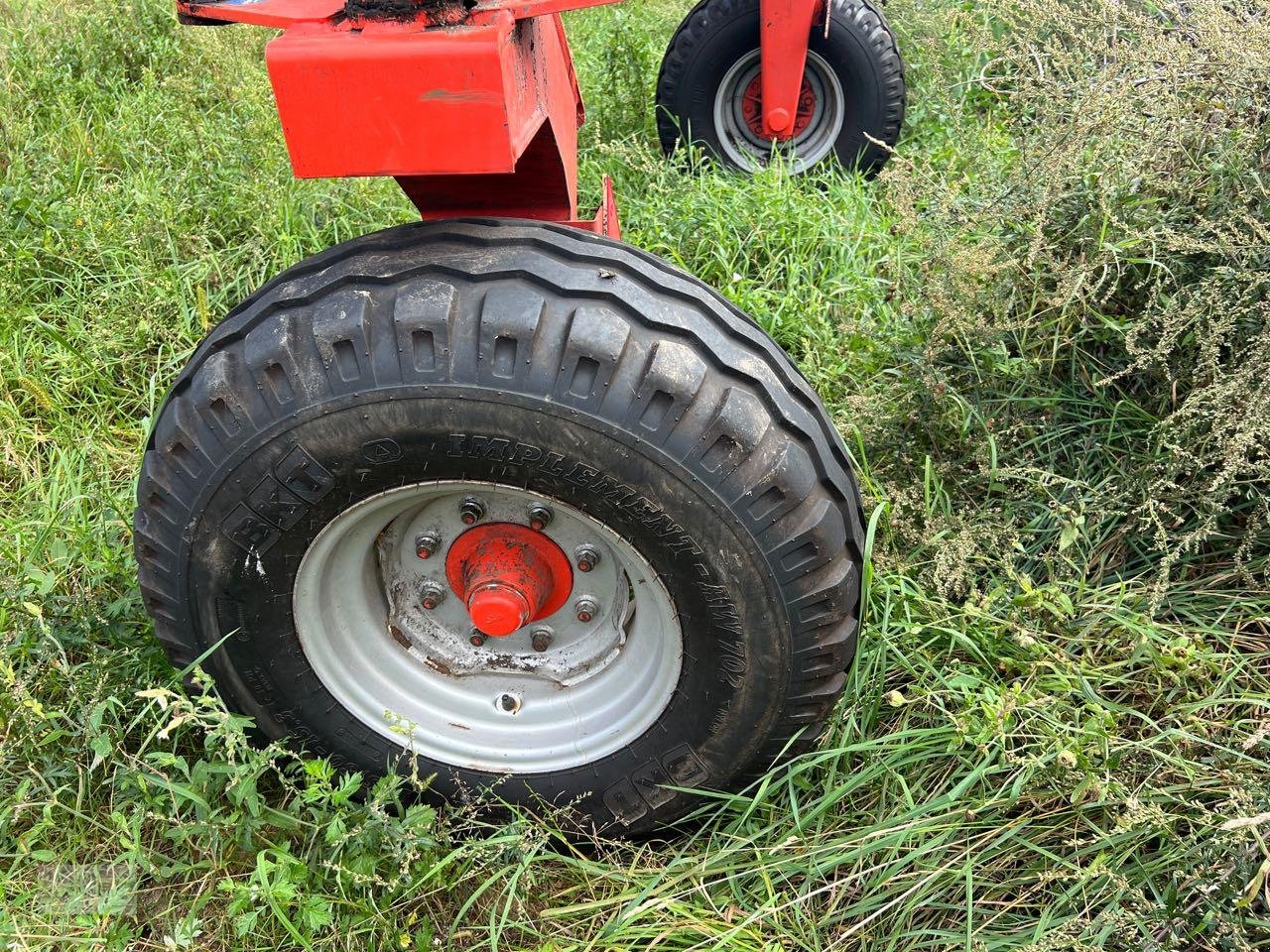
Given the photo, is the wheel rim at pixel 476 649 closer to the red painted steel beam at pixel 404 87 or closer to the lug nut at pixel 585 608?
the lug nut at pixel 585 608

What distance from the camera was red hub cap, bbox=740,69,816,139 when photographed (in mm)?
4156

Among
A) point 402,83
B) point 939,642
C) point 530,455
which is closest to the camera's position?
point 402,83

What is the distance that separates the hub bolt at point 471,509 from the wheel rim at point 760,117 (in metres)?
2.62

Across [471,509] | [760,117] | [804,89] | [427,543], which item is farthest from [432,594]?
[804,89]

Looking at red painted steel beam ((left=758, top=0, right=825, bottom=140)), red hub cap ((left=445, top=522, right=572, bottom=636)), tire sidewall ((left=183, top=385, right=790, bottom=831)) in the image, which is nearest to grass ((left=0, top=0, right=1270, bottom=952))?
tire sidewall ((left=183, top=385, right=790, bottom=831))

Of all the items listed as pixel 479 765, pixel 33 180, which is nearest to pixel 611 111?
pixel 33 180

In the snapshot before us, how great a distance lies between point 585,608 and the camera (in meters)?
2.03

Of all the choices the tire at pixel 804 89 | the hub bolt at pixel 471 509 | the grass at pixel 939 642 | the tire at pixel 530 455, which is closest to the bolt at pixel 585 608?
the tire at pixel 530 455

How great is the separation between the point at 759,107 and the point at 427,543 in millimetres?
2882

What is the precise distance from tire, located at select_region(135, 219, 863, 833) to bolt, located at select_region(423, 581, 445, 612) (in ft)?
0.66

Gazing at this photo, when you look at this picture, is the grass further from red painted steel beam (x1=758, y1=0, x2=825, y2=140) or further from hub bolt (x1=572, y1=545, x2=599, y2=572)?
red painted steel beam (x1=758, y1=0, x2=825, y2=140)

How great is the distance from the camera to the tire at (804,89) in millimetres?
3994

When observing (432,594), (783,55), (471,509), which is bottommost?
(432,594)

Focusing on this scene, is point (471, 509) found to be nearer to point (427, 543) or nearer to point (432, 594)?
point (427, 543)
